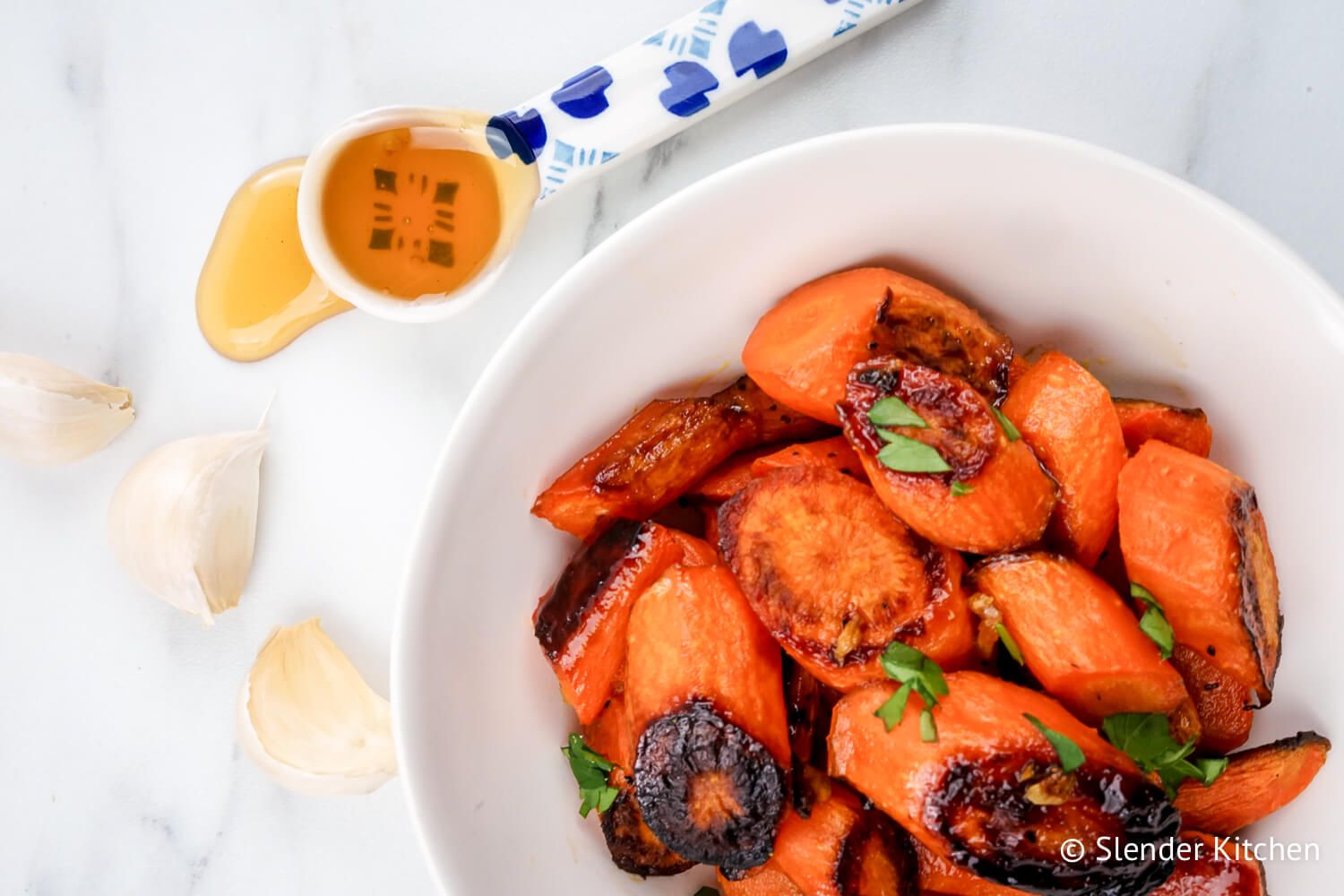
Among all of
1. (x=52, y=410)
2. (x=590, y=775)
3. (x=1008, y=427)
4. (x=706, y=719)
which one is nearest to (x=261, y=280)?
(x=52, y=410)

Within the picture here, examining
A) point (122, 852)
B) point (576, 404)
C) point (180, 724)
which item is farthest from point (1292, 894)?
point (122, 852)

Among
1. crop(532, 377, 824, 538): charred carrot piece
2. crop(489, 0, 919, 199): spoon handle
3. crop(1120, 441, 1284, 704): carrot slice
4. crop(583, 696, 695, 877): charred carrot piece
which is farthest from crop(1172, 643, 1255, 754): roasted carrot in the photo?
crop(489, 0, 919, 199): spoon handle

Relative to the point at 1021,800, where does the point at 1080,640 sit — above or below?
above

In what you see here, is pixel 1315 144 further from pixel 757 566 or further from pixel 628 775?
pixel 628 775

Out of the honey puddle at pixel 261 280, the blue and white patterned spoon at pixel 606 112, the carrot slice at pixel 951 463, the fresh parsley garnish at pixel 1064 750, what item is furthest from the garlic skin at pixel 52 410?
the fresh parsley garnish at pixel 1064 750

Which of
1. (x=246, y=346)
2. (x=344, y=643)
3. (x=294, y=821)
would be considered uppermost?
(x=246, y=346)

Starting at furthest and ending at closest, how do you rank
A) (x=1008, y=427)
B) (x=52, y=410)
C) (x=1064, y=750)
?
1. (x=52, y=410)
2. (x=1008, y=427)
3. (x=1064, y=750)

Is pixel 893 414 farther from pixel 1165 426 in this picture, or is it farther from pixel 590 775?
pixel 590 775
